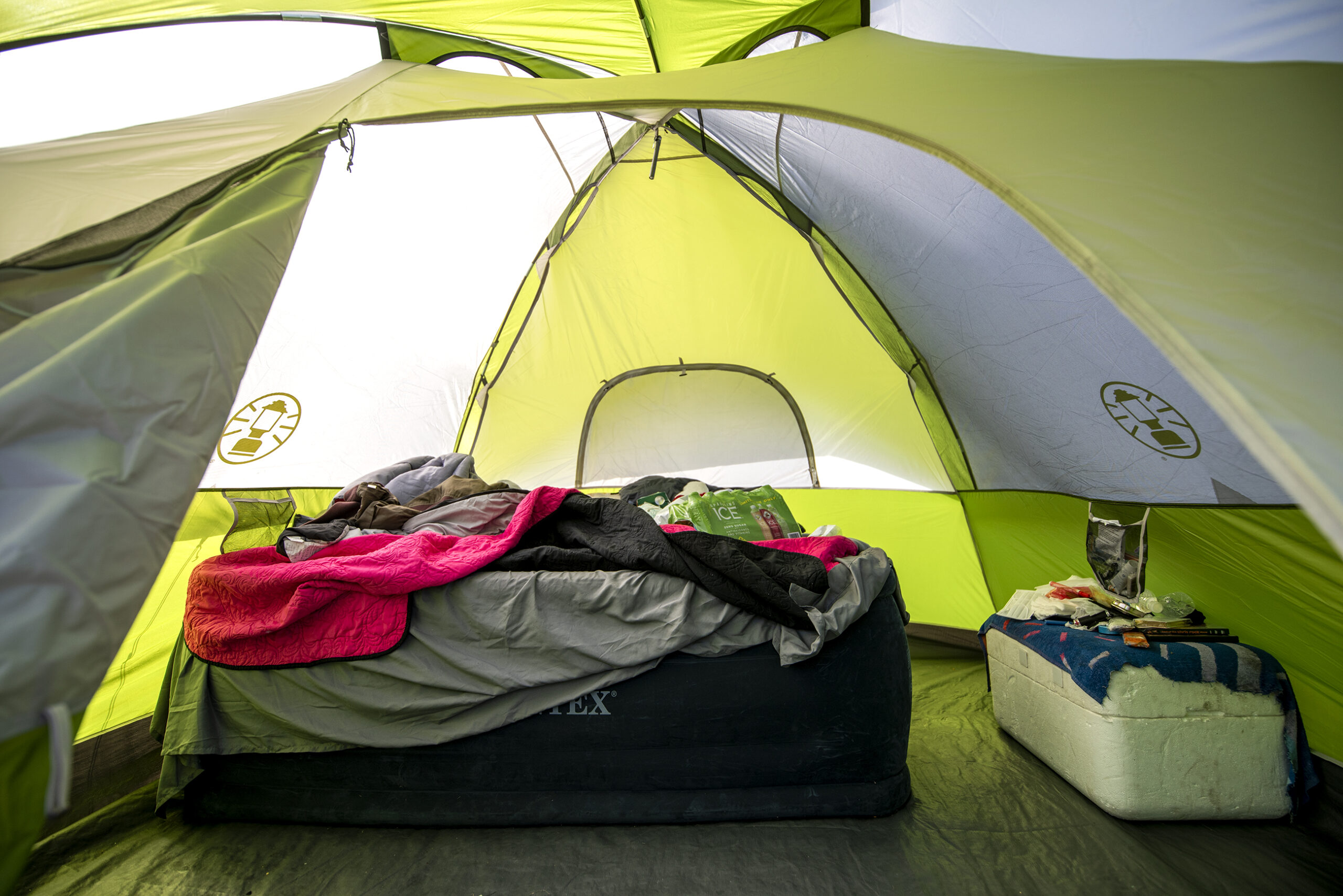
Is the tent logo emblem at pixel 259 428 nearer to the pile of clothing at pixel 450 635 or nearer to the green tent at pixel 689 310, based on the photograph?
the green tent at pixel 689 310

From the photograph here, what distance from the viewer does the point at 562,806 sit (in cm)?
160

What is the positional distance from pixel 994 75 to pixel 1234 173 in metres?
0.57

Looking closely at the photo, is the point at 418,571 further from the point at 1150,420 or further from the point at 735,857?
the point at 1150,420

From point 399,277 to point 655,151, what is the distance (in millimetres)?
1247

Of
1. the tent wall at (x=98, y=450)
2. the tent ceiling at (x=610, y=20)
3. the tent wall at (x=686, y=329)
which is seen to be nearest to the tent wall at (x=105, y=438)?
the tent wall at (x=98, y=450)

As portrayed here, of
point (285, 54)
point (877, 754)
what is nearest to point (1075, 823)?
point (877, 754)

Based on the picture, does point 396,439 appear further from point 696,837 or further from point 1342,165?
point 1342,165

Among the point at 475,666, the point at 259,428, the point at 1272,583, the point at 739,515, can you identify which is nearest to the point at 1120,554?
the point at 1272,583

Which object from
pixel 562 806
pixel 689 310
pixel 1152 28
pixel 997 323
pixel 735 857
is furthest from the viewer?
pixel 689 310

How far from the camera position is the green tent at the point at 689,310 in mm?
900

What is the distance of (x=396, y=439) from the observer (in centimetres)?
314

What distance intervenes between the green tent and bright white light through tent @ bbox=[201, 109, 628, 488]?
0.02 meters

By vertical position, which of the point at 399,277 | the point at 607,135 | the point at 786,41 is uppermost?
the point at 786,41

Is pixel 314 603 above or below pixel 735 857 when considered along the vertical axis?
above
